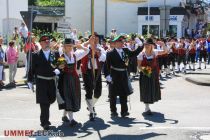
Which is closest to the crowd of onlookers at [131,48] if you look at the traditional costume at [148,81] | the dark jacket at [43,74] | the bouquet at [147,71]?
the traditional costume at [148,81]

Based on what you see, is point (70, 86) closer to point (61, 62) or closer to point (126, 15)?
point (61, 62)

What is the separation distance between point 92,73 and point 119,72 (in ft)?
2.33

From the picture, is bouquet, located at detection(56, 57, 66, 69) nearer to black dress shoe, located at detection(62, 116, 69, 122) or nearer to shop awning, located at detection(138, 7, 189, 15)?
black dress shoe, located at detection(62, 116, 69, 122)

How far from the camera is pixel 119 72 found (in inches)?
456

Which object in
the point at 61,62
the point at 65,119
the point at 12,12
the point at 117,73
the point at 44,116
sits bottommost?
the point at 65,119

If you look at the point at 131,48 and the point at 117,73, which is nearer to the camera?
the point at 117,73

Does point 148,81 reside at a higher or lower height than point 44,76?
lower

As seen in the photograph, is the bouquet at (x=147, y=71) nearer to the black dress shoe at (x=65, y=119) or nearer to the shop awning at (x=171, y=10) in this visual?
the black dress shoe at (x=65, y=119)

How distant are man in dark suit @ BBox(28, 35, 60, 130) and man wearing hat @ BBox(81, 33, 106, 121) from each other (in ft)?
4.34

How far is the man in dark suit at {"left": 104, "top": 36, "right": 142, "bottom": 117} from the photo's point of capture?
1151cm

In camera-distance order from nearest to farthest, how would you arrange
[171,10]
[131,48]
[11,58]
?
[11,58]
[131,48]
[171,10]

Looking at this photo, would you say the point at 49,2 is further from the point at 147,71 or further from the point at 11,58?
the point at 147,71

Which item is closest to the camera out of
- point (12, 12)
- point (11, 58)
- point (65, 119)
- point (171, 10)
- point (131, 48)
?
point (65, 119)

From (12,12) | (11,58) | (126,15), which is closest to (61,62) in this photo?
(11,58)
